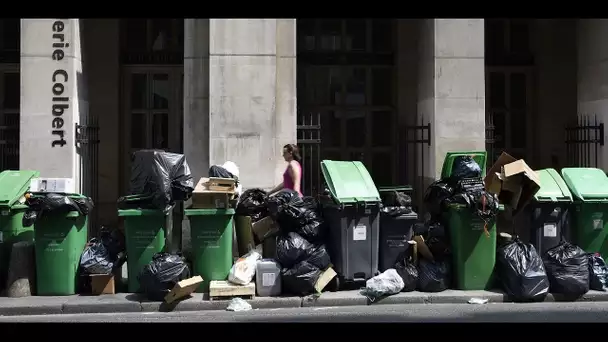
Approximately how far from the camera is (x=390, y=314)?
7922 millimetres

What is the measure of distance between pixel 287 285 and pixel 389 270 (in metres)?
1.24

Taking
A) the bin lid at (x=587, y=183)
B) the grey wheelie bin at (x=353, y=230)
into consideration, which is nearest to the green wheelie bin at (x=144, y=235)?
the grey wheelie bin at (x=353, y=230)

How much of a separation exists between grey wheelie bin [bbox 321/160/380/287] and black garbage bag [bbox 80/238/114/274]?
266 cm

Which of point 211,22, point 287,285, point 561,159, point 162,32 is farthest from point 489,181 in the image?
point 162,32

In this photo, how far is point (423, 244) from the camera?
881 cm

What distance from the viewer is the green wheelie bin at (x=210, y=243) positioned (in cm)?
862

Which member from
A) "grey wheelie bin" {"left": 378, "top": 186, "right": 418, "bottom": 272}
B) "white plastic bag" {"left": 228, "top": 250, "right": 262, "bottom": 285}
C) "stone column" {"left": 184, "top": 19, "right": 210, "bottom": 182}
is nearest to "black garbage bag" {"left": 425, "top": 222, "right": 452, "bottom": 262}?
"grey wheelie bin" {"left": 378, "top": 186, "right": 418, "bottom": 272}

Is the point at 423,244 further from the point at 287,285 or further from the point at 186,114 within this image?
the point at 186,114

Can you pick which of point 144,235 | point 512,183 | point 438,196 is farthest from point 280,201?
point 512,183

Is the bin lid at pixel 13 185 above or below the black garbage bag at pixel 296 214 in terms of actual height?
above

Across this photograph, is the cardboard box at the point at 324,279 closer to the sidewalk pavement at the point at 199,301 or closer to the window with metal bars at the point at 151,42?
the sidewalk pavement at the point at 199,301

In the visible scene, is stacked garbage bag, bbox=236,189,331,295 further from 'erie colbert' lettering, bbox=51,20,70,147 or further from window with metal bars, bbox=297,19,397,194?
window with metal bars, bbox=297,19,397,194

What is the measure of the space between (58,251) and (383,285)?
380 centimetres

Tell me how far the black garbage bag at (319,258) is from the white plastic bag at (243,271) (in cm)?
66
